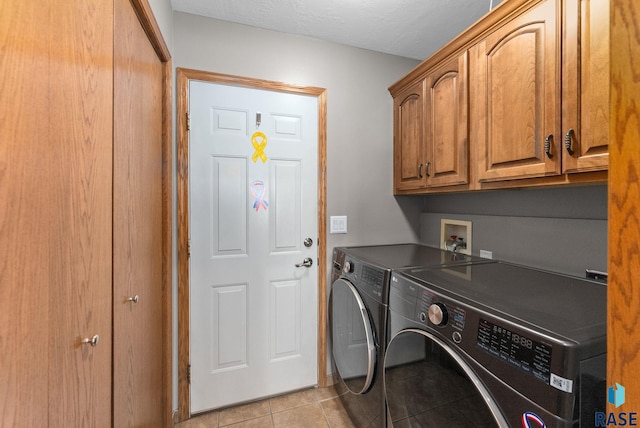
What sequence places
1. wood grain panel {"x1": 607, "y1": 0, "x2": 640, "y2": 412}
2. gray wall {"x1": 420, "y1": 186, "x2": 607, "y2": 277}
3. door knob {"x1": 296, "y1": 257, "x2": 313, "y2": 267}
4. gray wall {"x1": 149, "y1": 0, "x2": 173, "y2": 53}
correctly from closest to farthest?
wood grain panel {"x1": 607, "y1": 0, "x2": 640, "y2": 412} < gray wall {"x1": 420, "y1": 186, "x2": 607, "y2": 277} < gray wall {"x1": 149, "y1": 0, "x2": 173, "y2": 53} < door knob {"x1": 296, "y1": 257, "x2": 313, "y2": 267}

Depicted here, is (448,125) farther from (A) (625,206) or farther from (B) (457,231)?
(A) (625,206)

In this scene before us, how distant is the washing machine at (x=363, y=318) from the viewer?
1251 mm

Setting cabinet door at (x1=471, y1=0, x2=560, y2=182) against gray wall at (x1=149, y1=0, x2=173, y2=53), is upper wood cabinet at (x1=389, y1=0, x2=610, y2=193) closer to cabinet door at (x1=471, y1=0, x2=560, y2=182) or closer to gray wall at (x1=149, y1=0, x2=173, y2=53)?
cabinet door at (x1=471, y1=0, x2=560, y2=182)

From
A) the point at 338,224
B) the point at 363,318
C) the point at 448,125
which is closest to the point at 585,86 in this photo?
the point at 448,125

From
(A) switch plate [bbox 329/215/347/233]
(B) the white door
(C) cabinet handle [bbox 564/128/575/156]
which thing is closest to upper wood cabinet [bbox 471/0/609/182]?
(C) cabinet handle [bbox 564/128/575/156]

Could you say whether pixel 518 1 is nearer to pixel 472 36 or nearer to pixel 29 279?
pixel 472 36

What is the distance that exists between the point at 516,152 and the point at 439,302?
77cm

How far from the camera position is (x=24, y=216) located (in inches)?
19.9

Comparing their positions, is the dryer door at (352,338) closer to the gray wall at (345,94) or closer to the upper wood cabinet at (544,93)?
the gray wall at (345,94)

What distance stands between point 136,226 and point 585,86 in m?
1.79

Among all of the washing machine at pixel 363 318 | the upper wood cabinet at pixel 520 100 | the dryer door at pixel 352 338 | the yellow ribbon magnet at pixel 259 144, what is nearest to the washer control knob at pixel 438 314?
the washing machine at pixel 363 318

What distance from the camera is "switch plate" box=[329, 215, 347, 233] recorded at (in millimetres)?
1923

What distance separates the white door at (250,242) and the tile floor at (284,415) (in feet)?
0.20

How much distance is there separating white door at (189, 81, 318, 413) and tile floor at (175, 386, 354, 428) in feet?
0.20
